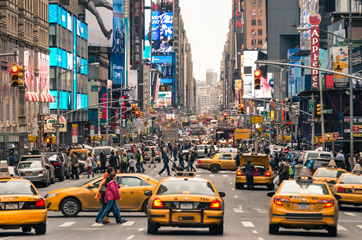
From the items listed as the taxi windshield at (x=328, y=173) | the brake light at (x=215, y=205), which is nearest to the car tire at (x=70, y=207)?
the brake light at (x=215, y=205)

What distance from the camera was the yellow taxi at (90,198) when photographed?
73.3 feet

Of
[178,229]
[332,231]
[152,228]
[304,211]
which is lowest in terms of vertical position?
[178,229]

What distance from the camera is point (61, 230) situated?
18688 mm

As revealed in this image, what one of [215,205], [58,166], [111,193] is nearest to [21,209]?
[111,193]

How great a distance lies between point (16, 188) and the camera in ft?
57.6

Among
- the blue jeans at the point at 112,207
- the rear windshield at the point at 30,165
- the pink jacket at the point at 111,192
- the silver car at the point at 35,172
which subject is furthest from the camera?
the rear windshield at the point at 30,165

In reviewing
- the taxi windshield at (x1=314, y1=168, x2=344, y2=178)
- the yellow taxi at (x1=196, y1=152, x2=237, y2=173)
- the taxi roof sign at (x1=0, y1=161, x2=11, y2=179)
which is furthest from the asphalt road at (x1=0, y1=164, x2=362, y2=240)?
the yellow taxi at (x1=196, y1=152, x2=237, y2=173)

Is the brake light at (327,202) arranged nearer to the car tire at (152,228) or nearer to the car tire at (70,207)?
the car tire at (152,228)

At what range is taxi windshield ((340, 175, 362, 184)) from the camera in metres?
25.4

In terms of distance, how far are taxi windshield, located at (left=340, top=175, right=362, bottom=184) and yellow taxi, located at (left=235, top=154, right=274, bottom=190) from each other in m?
10.4

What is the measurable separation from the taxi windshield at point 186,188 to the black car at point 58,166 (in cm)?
2637

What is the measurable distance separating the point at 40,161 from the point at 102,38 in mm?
100475

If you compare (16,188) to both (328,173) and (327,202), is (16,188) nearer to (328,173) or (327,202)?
(327,202)

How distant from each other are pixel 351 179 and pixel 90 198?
949 centimetres
